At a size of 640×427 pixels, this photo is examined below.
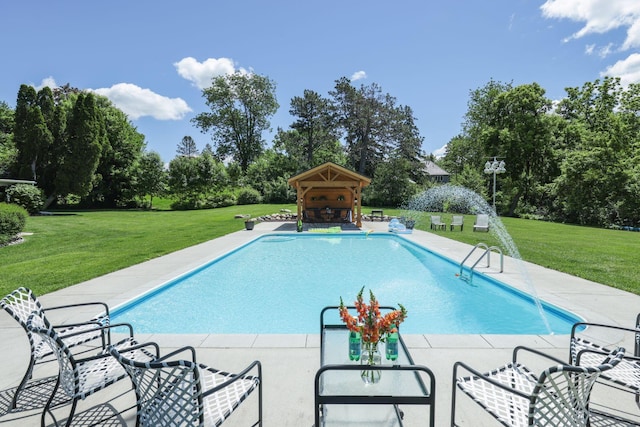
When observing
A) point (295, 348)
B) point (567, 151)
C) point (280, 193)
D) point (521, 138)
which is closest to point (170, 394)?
point (295, 348)

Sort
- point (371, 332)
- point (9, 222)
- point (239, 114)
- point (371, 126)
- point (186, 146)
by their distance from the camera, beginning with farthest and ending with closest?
point (186, 146)
point (239, 114)
point (371, 126)
point (9, 222)
point (371, 332)

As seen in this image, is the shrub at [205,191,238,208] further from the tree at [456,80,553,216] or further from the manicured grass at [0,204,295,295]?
the tree at [456,80,553,216]

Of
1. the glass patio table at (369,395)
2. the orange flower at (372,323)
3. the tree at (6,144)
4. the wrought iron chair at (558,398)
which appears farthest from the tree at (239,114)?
the wrought iron chair at (558,398)

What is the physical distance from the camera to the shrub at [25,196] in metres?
20.5

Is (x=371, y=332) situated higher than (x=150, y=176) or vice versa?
(x=150, y=176)

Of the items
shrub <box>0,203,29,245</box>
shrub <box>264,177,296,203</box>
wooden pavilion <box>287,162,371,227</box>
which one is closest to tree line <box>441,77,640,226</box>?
wooden pavilion <box>287,162,371,227</box>

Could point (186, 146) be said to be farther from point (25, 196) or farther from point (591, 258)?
point (591, 258)

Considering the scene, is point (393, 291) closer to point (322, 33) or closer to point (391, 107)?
point (322, 33)

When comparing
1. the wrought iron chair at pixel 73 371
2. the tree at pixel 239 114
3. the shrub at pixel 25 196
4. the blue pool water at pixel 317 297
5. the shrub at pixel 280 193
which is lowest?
the blue pool water at pixel 317 297

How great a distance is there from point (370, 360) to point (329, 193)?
56.3 feet

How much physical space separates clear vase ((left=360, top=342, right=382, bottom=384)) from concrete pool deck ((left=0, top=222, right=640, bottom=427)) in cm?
51

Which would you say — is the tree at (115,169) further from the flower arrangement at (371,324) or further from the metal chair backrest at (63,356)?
the flower arrangement at (371,324)

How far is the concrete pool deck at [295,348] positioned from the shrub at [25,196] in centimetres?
2028

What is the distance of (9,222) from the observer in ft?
38.4
